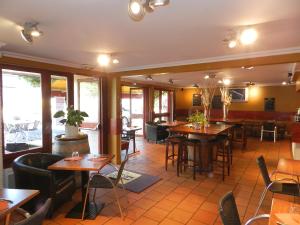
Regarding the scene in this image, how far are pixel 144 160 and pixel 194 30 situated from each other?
3800 mm

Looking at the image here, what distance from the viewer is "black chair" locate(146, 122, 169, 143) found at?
739cm

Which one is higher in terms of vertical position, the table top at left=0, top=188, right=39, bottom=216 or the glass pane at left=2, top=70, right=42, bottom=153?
the glass pane at left=2, top=70, right=42, bottom=153

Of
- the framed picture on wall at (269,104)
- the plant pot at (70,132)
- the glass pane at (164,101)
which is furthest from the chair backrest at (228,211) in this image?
the framed picture on wall at (269,104)

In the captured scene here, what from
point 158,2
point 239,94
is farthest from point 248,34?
point 239,94

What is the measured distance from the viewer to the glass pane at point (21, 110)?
3.45m

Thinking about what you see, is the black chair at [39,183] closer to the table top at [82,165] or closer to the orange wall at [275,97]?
the table top at [82,165]

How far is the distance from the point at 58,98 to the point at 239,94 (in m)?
7.96

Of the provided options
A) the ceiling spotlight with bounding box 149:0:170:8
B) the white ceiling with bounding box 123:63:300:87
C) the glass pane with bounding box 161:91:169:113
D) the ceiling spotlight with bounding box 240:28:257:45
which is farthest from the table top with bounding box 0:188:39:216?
the glass pane with bounding box 161:91:169:113

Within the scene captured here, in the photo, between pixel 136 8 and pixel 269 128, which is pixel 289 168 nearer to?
pixel 136 8

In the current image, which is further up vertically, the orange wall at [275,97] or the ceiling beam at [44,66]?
the ceiling beam at [44,66]

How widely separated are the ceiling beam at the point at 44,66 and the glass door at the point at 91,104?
443 millimetres

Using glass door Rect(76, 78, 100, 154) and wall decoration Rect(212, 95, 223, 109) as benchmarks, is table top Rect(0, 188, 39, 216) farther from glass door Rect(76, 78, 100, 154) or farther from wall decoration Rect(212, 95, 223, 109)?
wall decoration Rect(212, 95, 223, 109)

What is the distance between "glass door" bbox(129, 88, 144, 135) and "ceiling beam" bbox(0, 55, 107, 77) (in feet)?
11.6

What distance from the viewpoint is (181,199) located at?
3281mm
